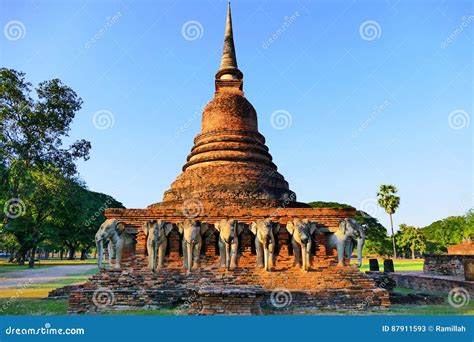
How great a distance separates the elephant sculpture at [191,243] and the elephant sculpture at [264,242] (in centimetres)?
164

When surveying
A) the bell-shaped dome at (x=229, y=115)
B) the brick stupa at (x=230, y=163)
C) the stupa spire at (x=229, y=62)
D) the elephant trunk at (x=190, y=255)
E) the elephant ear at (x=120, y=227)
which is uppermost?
the stupa spire at (x=229, y=62)

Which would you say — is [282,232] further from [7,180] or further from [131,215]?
[7,180]

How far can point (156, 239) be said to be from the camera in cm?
991

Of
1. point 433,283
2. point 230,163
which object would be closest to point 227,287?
point 230,163

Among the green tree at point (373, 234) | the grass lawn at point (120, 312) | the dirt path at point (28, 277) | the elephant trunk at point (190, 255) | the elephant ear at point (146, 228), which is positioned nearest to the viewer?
the grass lawn at point (120, 312)

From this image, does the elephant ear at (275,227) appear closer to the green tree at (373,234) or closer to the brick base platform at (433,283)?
the brick base platform at (433,283)

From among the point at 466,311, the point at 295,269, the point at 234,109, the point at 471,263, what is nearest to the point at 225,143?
the point at 234,109

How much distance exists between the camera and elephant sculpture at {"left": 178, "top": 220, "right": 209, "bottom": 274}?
9906 millimetres

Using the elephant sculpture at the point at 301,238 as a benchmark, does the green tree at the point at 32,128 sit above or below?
above

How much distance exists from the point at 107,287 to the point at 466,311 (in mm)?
9602

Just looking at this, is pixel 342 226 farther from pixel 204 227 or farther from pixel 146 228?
pixel 146 228

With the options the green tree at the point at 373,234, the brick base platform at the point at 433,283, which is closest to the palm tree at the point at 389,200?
the green tree at the point at 373,234

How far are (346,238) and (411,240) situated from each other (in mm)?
53948

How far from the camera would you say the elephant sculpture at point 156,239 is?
388 inches
